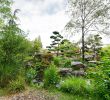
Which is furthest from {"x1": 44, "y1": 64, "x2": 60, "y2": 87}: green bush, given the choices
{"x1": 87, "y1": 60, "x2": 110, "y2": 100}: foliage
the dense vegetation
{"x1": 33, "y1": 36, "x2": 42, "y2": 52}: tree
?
{"x1": 33, "y1": 36, "x2": 42, "y2": 52}: tree

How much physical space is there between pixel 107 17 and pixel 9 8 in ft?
24.2

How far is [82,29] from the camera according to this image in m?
18.3

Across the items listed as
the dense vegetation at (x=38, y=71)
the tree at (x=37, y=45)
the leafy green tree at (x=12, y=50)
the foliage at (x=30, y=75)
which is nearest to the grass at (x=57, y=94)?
the dense vegetation at (x=38, y=71)

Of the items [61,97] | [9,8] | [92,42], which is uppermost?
[9,8]

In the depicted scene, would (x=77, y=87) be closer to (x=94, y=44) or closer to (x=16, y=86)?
(x=16, y=86)

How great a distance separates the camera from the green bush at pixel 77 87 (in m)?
8.97

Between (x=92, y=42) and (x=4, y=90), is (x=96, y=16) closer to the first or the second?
(x=92, y=42)

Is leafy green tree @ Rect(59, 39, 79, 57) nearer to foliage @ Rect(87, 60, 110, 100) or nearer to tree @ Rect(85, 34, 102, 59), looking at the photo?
tree @ Rect(85, 34, 102, 59)

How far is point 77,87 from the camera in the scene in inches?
360

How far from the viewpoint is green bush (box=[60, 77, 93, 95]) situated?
897cm

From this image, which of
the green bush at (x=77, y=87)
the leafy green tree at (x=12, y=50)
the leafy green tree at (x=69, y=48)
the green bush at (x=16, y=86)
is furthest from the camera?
the leafy green tree at (x=69, y=48)

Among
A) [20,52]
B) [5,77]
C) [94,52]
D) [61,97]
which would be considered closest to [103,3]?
[94,52]

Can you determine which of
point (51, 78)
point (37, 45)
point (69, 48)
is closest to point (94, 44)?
point (69, 48)

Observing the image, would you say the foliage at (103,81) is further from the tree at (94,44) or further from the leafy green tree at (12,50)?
the tree at (94,44)
